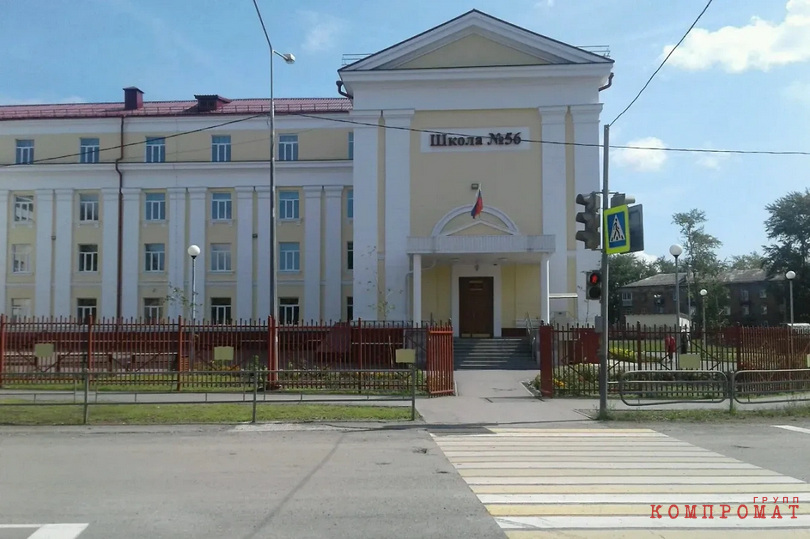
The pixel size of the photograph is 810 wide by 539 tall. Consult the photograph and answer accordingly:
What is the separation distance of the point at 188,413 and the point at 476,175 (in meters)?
21.6

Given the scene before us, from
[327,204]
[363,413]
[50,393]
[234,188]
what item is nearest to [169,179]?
[234,188]

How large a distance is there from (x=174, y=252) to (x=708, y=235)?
58.0 metres

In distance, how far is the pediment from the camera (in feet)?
110

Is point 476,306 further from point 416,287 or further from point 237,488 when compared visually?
point 237,488

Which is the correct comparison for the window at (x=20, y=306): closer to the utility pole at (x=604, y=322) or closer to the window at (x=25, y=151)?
the window at (x=25, y=151)

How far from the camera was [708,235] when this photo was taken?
249 ft

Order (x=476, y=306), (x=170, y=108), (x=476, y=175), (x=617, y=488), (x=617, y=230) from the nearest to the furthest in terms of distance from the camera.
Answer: (x=617, y=488), (x=617, y=230), (x=476, y=175), (x=476, y=306), (x=170, y=108)

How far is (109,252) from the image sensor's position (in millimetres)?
41688

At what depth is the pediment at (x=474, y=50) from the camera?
33562 millimetres

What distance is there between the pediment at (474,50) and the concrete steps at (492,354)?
44.2ft

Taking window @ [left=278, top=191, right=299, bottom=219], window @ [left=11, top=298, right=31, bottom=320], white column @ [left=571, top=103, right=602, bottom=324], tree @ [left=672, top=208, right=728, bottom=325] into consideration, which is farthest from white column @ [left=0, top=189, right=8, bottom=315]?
tree @ [left=672, top=208, right=728, bottom=325]

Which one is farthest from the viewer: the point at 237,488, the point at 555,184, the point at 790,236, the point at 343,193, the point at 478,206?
the point at 790,236

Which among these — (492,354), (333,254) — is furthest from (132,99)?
(492,354)

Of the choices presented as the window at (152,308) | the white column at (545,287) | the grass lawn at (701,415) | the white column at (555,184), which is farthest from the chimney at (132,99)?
the grass lawn at (701,415)
